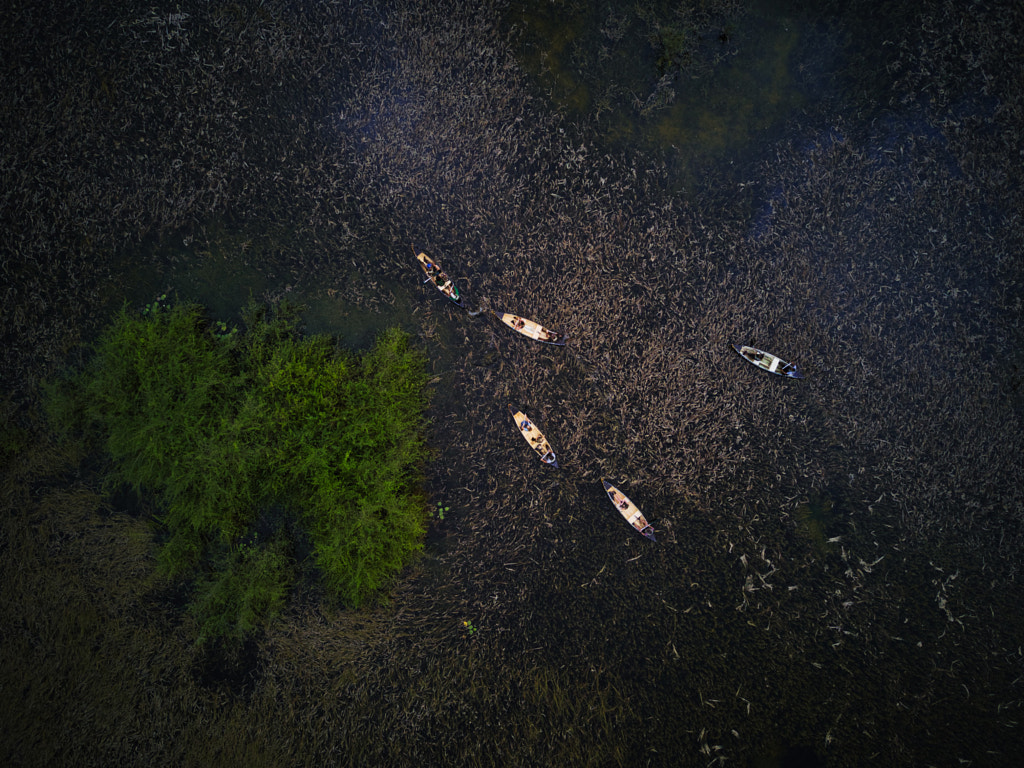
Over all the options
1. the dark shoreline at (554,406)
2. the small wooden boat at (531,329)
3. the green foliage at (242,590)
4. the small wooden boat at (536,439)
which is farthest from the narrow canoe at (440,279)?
the green foliage at (242,590)

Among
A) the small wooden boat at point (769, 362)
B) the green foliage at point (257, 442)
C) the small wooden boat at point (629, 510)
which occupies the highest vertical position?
the small wooden boat at point (769, 362)

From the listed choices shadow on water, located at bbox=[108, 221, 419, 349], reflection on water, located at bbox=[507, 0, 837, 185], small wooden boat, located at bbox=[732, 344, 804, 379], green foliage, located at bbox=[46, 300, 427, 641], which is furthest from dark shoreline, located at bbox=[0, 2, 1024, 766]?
green foliage, located at bbox=[46, 300, 427, 641]

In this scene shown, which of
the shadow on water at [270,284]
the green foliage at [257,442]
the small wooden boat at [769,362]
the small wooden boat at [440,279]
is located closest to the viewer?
the green foliage at [257,442]

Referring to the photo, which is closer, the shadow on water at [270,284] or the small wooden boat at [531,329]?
the small wooden boat at [531,329]

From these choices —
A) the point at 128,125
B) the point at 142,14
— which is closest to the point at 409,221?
the point at 128,125

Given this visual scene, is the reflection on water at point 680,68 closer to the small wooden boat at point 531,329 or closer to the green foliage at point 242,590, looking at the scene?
the small wooden boat at point 531,329

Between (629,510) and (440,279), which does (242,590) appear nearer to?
(440,279)

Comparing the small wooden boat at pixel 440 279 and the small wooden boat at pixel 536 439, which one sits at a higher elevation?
the small wooden boat at pixel 440 279

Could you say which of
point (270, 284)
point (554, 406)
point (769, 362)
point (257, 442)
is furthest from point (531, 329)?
point (257, 442)
